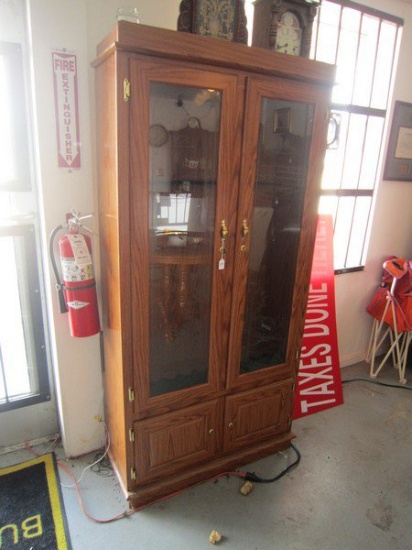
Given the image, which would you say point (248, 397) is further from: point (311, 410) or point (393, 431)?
point (393, 431)

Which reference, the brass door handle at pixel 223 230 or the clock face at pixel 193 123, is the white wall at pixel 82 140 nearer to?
the clock face at pixel 193 123

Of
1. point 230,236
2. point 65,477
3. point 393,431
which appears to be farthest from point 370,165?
point 65,477

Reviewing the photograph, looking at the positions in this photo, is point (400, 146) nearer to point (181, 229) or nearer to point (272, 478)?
point (181, 229)

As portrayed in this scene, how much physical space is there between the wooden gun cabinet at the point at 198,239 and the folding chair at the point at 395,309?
121cm

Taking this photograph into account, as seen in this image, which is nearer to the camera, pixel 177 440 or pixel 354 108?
pixel 177 440

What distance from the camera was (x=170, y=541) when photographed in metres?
1.55

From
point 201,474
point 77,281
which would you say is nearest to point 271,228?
point 77,281

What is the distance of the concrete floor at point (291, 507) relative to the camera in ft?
5.14

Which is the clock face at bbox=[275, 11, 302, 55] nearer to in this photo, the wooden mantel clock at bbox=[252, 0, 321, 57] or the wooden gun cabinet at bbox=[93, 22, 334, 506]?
the wooden mantel clock at bbox=[252, 0, 321, 57]

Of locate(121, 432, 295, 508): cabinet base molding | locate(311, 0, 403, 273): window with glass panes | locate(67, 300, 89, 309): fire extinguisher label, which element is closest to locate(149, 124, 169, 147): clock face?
locate(67, 300, 89, 309): fire extinguisher label

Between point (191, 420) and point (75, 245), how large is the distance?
0.98 m

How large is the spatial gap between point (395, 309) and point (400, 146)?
122 cm

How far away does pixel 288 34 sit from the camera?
5.08 feet

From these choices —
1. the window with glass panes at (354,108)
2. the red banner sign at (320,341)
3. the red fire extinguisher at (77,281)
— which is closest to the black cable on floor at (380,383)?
the red banner sign at (320,341)
